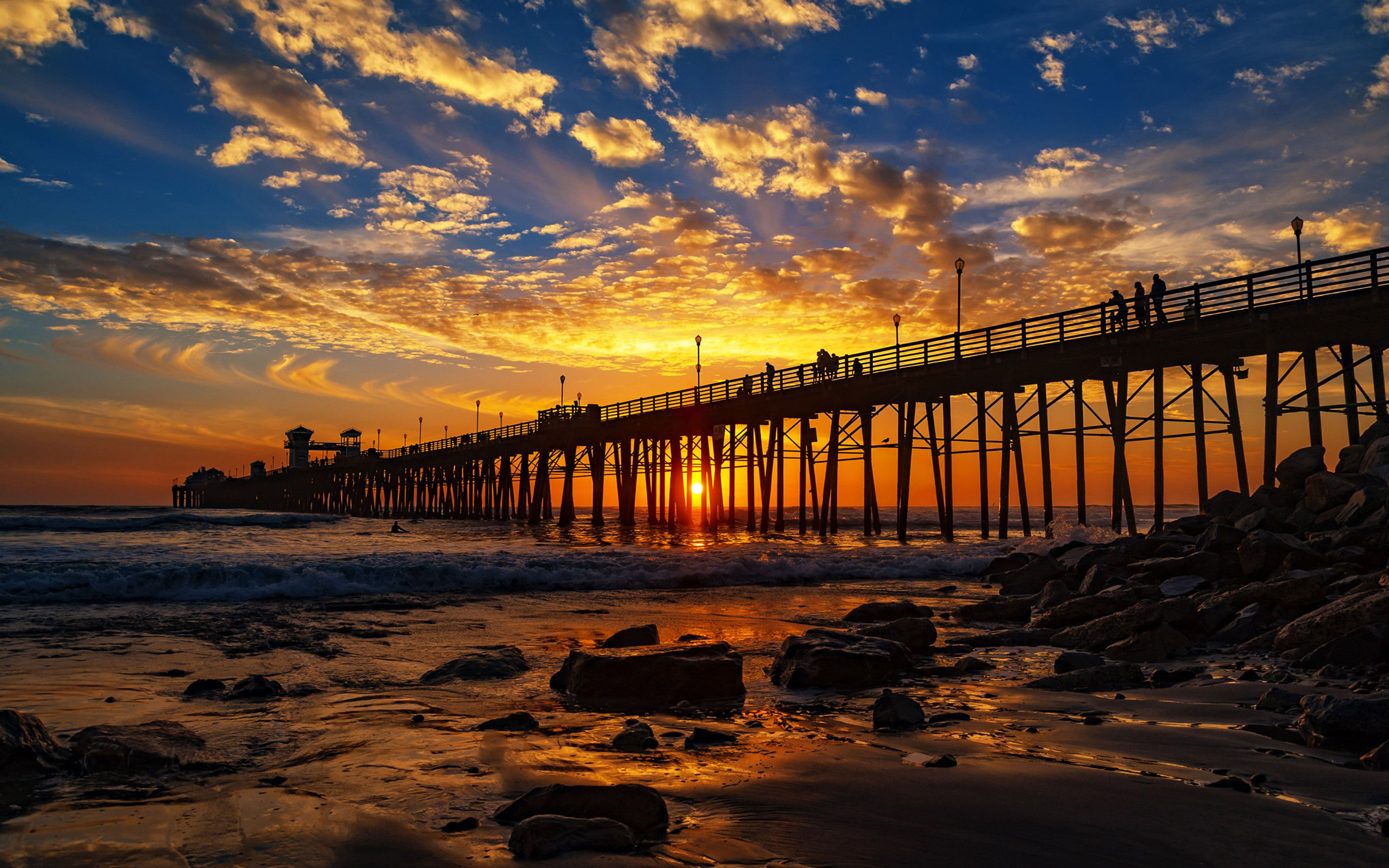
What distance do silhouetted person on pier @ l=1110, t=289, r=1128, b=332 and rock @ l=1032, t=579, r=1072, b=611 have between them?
15582mm

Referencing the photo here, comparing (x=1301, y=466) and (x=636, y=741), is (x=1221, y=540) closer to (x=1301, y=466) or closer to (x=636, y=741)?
(x=1301, y=466)

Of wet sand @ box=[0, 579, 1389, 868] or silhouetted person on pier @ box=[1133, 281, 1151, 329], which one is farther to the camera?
silhouetted person on pier @ box=[1133, 281, 1151, 329]

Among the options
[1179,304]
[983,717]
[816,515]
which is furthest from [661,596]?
[816,515]

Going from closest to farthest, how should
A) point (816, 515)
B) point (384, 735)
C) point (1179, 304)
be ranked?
1. point (384, 735)
2. point (1179, 304)
3. point (816, 515)

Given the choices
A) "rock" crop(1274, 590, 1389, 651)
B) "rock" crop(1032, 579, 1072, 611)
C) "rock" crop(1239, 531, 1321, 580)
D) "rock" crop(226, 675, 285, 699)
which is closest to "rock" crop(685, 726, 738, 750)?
"rock" crop(226, 675, 285, 699)

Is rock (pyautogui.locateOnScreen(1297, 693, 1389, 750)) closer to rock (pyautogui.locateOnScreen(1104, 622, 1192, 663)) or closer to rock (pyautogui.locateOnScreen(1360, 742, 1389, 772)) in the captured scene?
rock (pyautogui.locateOnScreen(1360, 742, 1389, 772))

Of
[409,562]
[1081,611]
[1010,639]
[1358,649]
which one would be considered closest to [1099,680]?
[1358,649]

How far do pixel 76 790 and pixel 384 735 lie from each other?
5.32 feet

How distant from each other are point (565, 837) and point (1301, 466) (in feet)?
49.4

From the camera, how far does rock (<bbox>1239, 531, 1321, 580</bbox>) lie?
9.70 meters

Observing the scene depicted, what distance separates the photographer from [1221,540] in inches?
440

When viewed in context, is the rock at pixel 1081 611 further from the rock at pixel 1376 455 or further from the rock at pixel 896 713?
the rock at pixel 1376 455

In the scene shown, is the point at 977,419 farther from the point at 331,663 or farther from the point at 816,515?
the point at 331,663

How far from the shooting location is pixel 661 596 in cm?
1497
